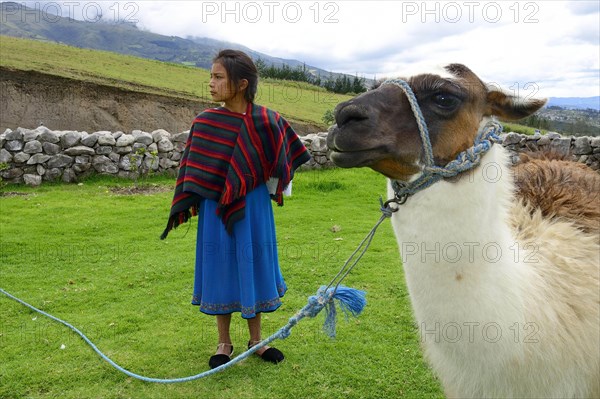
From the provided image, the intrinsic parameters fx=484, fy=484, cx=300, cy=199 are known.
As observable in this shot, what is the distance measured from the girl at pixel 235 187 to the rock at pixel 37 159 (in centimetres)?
696

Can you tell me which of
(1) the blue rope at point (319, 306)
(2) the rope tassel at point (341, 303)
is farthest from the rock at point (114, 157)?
(2) the rope tassel at point (341, 303)

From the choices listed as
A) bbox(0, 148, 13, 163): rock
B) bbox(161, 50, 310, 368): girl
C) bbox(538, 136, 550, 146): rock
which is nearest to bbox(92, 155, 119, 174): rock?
bbox(0, 148, 13, 163): rock

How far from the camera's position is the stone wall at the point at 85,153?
342 inches

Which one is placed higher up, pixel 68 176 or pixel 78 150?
pixel 78 150

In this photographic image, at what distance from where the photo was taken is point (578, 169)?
265cm

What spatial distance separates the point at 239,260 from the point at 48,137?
7529 mm

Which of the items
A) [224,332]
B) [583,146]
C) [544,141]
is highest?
[544,141]

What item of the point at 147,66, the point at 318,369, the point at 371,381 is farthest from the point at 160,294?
the point at 147,66

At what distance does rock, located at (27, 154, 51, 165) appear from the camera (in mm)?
8727

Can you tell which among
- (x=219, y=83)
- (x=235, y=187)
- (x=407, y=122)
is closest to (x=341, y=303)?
(x=235, y=187)

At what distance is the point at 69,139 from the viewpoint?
29.7 ft

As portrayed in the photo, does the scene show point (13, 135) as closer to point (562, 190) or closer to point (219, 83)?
point (219, 83)

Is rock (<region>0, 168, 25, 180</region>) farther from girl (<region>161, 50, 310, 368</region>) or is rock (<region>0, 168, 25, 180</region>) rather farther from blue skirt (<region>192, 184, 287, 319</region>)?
blue skirt (<region>192, 184, 287, 319</region>)

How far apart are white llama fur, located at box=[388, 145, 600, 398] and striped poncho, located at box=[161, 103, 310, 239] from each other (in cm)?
122
